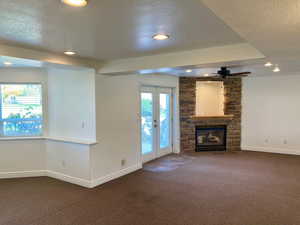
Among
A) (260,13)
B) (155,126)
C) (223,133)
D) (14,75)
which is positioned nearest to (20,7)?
(260,13)

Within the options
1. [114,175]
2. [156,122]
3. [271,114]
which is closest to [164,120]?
[156,122]

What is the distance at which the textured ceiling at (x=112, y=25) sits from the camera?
1.77m

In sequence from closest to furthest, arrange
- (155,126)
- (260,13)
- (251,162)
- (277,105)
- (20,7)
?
(260,13) → (20,7) → (251,162) → (155,126) → (277,105)

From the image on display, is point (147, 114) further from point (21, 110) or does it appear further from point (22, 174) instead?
point (22, 174)

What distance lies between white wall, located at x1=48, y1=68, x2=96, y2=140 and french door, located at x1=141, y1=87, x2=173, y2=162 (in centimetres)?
170

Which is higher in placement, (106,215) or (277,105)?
(277,105)

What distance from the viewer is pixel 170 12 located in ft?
6.14

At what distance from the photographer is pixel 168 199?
355 centimetres

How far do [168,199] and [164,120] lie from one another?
3181mm

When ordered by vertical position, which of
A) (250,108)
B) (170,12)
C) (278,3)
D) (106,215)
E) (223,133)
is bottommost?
(106,215)

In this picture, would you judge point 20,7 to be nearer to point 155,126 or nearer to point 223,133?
point 155,126

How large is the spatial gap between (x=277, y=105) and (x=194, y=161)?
3194mm

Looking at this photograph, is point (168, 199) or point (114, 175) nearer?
point (168, 199)

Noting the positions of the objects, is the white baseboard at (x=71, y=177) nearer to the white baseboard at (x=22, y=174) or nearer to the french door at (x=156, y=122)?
the white baseboard at (x=22, y=174)
